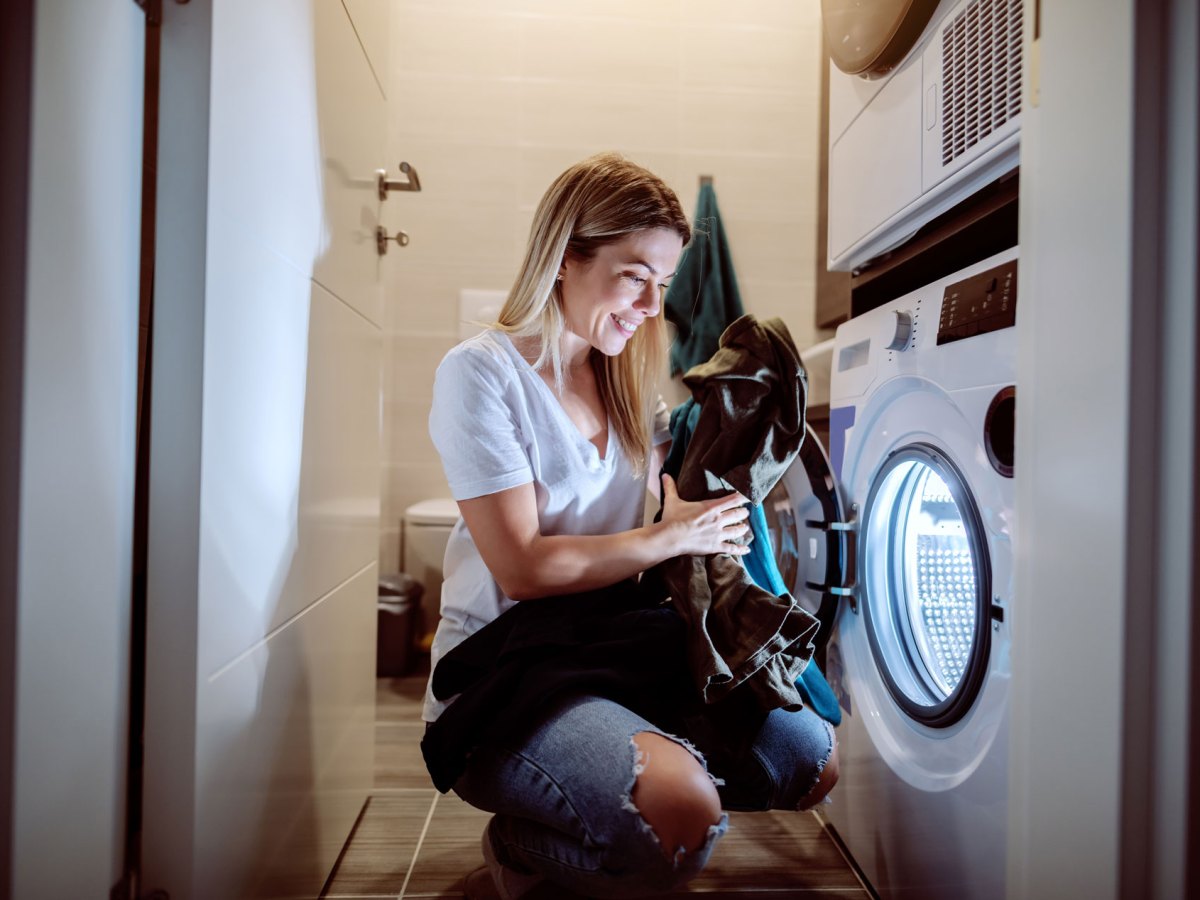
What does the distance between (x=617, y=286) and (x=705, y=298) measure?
1.61 metres

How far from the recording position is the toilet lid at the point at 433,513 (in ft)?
7.86

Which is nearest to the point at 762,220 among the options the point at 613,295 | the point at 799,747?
the point at 613,295

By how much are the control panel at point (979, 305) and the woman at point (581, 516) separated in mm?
381

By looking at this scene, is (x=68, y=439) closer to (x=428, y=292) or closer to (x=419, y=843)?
(x=419, y=843)

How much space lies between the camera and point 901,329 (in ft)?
3.56

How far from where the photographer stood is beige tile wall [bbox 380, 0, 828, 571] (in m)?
2.70

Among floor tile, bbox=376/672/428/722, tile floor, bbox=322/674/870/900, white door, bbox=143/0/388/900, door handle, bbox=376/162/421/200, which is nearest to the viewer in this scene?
white door, bbox=143/0/388/900

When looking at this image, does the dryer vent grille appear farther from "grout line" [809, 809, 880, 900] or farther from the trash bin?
the trash bin

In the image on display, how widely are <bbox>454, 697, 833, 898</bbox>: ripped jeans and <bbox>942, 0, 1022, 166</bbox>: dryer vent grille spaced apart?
867 mm

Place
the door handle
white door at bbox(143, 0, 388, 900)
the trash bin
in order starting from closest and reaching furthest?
white door at bbox(143, 0, 388, 900)
the door handle
the trash bin

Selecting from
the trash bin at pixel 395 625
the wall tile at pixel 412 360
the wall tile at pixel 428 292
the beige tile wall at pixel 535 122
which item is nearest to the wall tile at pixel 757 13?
the beige tile wall at pixel 535 122

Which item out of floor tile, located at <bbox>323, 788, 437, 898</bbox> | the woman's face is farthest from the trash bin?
the woman's face

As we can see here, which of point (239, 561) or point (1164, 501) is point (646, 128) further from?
point (1164, 501)

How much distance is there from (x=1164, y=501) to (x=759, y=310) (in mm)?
2421
